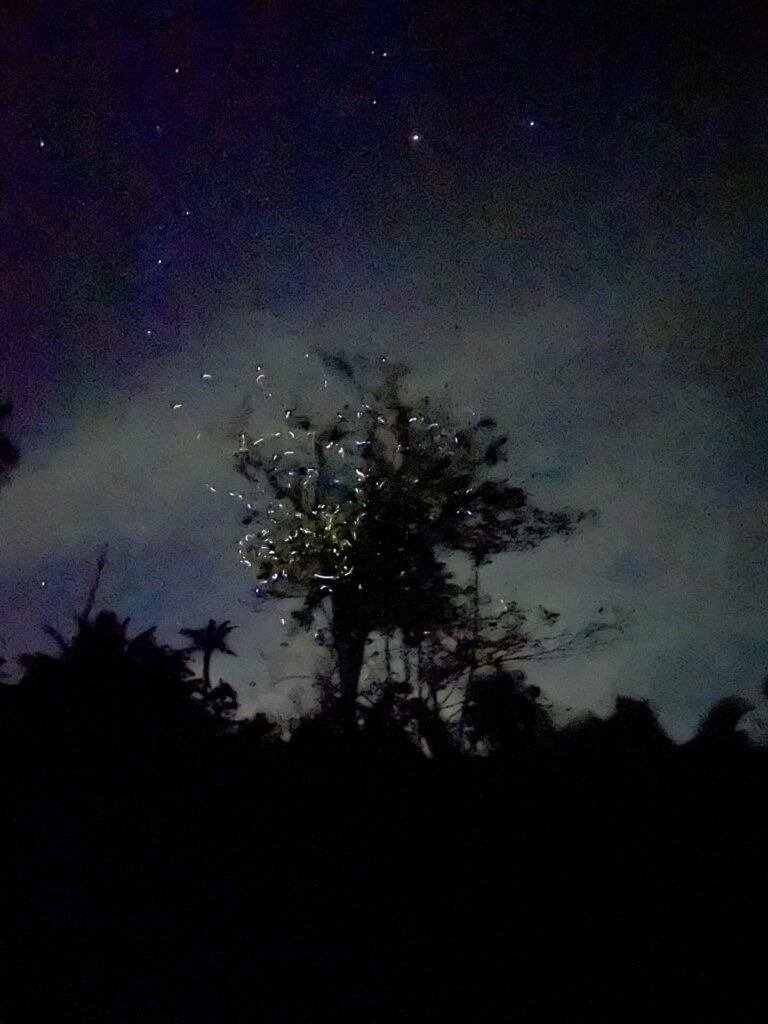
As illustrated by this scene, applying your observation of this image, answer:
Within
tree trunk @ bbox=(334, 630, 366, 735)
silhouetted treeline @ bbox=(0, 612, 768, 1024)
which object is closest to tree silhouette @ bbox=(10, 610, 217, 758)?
silhouetted treeline @ bbox=(0, 612, 768, 1024)

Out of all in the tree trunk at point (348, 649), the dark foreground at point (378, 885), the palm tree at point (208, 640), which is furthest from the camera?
the palm tree at point (208, 640)

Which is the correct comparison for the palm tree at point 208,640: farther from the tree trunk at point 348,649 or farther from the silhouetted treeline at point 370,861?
the tree trunk at point 348,649

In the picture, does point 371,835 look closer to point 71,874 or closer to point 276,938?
point 276,938

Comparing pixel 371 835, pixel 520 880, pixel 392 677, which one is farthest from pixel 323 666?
pixel 520 880

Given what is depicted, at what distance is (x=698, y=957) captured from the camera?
6.38 ft

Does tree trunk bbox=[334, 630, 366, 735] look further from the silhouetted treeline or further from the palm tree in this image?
the palm tree

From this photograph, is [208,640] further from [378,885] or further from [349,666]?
[378,885]

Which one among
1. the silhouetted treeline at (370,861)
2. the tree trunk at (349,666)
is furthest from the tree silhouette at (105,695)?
the tree trunk at (349,666)

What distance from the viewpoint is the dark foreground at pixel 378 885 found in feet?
6.39

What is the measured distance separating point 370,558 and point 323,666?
1.49 feet

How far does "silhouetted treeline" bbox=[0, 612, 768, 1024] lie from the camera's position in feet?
6.41

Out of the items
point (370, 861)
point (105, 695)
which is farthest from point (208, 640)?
point (370, 861)

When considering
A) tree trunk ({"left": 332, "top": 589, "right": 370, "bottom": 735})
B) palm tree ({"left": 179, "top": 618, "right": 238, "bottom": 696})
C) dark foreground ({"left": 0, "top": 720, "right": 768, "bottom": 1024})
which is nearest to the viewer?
dark foreground ({"left": 0, "top": 720, "right": 768, "bottom": 1024})

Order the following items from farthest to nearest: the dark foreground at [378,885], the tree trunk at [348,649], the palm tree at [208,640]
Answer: the palm tree at [208,640]
the tree trunk at [348,649]
the dark foreground at [378,885]
